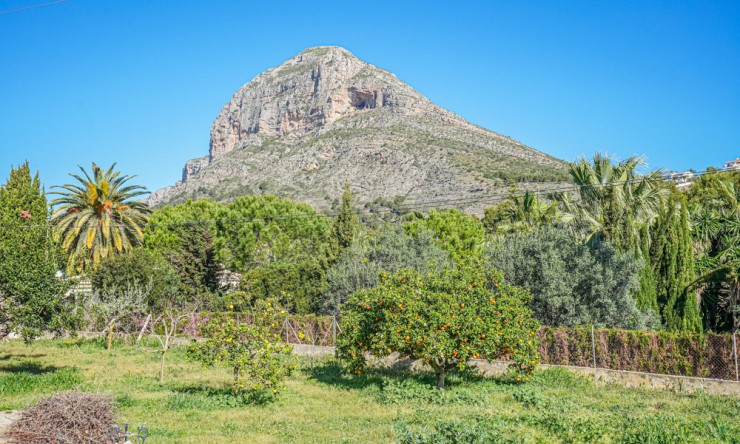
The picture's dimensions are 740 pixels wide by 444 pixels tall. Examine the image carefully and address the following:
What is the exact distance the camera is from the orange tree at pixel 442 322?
16.4 m

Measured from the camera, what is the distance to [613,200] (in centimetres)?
2505

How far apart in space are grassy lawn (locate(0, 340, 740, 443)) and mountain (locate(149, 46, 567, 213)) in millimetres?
→ 48941

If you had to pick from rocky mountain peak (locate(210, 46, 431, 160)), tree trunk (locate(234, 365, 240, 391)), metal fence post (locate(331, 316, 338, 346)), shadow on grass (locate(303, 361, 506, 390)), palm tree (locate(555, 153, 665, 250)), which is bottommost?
shadow on grass (locate(303, 361, 506, 390))

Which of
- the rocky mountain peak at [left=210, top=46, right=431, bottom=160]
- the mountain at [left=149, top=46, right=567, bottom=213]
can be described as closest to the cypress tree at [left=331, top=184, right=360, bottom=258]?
the mountain at [left=149, top=46, right=567, bottom=213]

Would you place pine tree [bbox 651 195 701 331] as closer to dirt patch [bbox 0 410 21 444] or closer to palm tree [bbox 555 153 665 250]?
palm tree [bbox 555 153 665 250]

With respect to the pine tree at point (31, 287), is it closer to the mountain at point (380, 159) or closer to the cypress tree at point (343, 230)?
the cypress tree at point (343, 230)

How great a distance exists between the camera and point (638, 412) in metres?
14.2

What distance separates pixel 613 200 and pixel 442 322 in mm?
12858

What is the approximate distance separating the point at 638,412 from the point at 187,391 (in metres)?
13.1

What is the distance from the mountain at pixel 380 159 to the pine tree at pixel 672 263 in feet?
138

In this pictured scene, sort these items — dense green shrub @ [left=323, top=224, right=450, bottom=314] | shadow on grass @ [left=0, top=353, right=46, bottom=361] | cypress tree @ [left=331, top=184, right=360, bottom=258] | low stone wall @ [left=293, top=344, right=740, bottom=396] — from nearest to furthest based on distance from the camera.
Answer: low stone wall @ [left=293, top=344, right=740, bottom=396]
shadow on grass @ [left=0, top=353, right=46, bottom=361]
dense green shrub @ [left=323, top=224, right=450, bottom=314]
cypress tree @ [left=331, top=184, right=360, bottom=258]

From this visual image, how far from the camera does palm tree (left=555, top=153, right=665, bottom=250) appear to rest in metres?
25.1

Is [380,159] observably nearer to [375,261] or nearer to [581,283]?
[375,261]

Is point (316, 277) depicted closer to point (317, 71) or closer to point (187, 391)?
point (187, 391)
